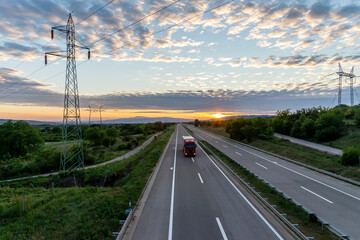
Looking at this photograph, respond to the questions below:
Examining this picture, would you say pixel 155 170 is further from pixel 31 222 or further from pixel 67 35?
pixel 67 35

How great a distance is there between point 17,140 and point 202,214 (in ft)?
126

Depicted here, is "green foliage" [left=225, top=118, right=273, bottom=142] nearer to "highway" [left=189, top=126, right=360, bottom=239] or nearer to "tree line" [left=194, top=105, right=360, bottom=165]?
"tree line" [left=194, top=105, right=360, bottom=165]

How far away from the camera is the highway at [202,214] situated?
29.5ft

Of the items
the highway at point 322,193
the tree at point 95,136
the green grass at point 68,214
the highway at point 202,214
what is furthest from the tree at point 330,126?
the tree at point 95,136

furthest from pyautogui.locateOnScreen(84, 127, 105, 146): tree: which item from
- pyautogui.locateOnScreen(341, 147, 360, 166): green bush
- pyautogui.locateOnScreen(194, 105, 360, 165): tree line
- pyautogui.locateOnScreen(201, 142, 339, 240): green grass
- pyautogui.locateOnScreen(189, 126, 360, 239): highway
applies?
pyautogui.locateOnScreen(341, 147, 360, 166): green bush

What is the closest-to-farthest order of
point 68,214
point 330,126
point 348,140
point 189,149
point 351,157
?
point 68,214 → point 351,157 → point 189,149 → point 348,140 → point 330,126

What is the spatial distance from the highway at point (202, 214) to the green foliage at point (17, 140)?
31.2m

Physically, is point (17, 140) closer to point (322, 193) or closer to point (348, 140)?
point (322, 193)

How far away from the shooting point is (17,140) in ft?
109

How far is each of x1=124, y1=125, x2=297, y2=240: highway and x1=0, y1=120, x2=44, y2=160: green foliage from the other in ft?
102

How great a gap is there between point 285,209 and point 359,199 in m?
6.81

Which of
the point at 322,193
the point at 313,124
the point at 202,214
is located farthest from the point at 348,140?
the point at 202,214

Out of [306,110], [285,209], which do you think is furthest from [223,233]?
[306,110]

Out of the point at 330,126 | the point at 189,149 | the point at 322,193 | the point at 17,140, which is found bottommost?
the point at 322,193
